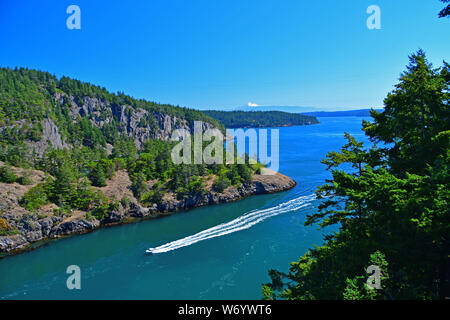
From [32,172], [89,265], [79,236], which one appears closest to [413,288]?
[89,265]

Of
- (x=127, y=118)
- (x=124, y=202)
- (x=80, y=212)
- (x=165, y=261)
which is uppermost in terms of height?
(x=127, y=118)

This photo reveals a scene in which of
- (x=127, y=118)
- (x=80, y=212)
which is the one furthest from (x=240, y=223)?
(x=127, y=118)

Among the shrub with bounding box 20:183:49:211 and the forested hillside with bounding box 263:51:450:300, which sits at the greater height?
the forested hillside with bounding box 263:51:450:300

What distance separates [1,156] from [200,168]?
36.9 m

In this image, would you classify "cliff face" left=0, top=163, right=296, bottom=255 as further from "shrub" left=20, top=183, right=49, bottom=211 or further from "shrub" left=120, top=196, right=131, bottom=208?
"shrub" left=20, top=183, right=49, bottom=211

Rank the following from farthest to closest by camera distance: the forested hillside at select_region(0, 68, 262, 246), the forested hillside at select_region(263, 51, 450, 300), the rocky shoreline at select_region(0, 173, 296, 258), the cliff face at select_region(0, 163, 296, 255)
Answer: the forested hillside at select_region(0, 68, 262, 246), the cliff face at select_region(0, 163, 296, 255), the rocky shoreline at select_region(0, 173, 296, 258), the forested hillside at select_region(263, 51, 450, 300)

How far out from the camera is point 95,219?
4203 cm

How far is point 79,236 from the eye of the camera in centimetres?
3897

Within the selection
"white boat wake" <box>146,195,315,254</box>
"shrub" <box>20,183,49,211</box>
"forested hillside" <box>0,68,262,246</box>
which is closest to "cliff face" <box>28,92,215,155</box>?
"forested hillside" <box>0,68,262,246</box>

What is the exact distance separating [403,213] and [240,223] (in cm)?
3226

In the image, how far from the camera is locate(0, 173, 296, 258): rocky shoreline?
36156mm

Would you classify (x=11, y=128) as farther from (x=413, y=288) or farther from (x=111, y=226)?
(x=413, y=288)

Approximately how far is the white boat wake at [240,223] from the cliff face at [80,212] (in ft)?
28.3

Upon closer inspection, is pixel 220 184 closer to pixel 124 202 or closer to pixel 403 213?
pixel 124 202
